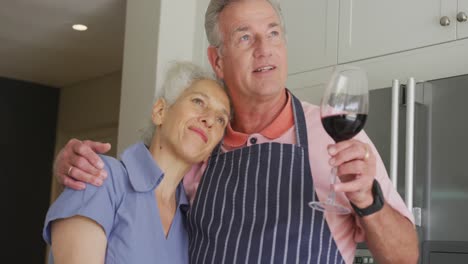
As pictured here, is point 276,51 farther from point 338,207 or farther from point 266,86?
point 338,207

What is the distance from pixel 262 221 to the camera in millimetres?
1334

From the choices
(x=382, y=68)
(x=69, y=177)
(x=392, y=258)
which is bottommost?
(x=392, y=258)

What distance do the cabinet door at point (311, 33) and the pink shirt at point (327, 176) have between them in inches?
50.3

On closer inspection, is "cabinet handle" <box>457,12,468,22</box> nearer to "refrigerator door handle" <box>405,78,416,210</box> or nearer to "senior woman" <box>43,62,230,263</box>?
"refrigerator door handle" <box>405,78,416,210</box>

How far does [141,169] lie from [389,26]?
143 cm

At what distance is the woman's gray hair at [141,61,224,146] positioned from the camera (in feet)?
5.00

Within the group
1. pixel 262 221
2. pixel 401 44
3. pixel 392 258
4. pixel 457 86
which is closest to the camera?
pixel 392 258

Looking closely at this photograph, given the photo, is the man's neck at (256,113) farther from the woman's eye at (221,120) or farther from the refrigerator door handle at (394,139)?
the refrigerator door handle at (394,139)

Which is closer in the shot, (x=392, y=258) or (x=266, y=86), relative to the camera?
(x=392, y=258)

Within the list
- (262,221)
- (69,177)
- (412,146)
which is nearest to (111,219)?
(69,177)

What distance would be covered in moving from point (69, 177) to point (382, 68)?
151 centimetres

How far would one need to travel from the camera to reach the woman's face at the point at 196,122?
1430 mm

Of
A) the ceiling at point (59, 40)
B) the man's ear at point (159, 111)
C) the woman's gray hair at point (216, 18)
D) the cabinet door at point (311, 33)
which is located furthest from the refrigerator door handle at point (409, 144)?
the ceiling at point (59, 40)

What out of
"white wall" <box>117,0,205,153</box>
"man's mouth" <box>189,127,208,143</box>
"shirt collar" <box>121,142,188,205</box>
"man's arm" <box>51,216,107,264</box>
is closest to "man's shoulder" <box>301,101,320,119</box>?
"man's mouth" <box>189,127,208,143</box>
